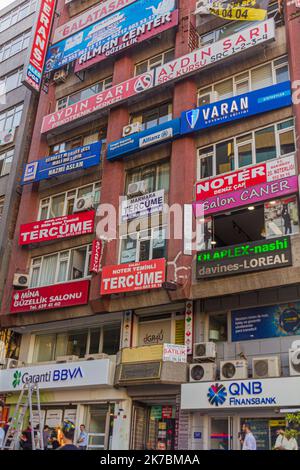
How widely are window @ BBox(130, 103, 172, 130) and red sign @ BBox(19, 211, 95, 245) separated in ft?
17.4

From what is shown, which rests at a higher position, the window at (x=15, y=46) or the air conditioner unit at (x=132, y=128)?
the window at (x=15, y=46)

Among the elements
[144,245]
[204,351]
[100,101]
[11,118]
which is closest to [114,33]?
[100,101]

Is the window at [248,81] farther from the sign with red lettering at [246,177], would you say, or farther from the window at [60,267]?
the window at [60,267]

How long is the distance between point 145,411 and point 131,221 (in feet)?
25.7

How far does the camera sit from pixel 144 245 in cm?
2016

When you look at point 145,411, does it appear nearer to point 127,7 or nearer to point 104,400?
point 104,400

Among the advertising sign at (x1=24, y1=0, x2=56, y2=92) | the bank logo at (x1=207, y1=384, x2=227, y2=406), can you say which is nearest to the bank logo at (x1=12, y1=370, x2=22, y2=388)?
the bank logo at (x1=207, y1=384, x2=227, y2=406)

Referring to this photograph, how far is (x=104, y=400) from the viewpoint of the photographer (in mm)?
18859

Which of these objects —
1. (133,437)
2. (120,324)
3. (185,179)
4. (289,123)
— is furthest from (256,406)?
(289,123)

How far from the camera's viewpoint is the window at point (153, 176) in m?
21.5

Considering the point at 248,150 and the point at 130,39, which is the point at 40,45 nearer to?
the point at 130,39

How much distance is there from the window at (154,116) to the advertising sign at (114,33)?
3824mm

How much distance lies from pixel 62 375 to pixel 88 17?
20.1m

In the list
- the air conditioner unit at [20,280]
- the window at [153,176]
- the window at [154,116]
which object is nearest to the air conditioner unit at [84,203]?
the window at [153,176]
